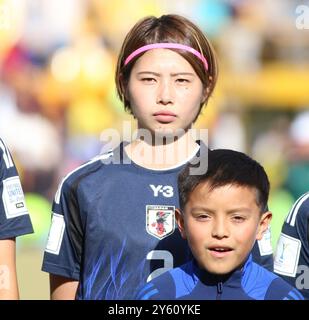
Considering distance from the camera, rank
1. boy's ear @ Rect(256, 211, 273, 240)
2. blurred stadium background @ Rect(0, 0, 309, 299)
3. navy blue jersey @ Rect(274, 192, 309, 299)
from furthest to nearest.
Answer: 1. blurred stadium background @ Rect(0, 0, 309, 299)
2. navy blue jersey @ Rect(274, 192, 309, 299)
3. boy's ear @ Rect(256, 211, 273, 240)

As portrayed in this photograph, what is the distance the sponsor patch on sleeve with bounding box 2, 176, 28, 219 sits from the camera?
9.47 feet

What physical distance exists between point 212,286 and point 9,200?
0.72 meters

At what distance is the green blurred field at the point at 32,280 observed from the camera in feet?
17.7

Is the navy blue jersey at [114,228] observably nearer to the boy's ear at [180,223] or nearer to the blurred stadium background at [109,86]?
the boy's ear at [180,223]

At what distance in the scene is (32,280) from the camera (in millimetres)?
5633

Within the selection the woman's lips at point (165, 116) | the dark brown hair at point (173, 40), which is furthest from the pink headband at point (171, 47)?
the woman's lips at point (165, 116)

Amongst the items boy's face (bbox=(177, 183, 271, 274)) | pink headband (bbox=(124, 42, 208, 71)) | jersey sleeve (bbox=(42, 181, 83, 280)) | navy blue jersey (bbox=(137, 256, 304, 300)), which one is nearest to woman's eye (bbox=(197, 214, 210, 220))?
boy's face (bbox=(177, 183, 271, 274))

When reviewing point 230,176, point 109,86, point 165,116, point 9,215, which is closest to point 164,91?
point 165,116

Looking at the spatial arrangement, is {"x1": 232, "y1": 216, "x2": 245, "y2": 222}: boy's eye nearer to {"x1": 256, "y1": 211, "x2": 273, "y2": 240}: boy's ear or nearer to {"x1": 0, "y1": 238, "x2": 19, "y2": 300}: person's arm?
{"x1": 256, "y1": 211, "x2": 273, "y2": 240}: boy's ear

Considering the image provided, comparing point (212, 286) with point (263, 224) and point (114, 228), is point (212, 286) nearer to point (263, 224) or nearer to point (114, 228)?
point (263, 224)

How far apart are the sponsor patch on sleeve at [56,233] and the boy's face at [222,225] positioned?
0.47m

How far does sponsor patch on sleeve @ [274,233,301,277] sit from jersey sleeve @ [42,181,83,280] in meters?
0.69

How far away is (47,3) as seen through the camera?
9.04 meters
